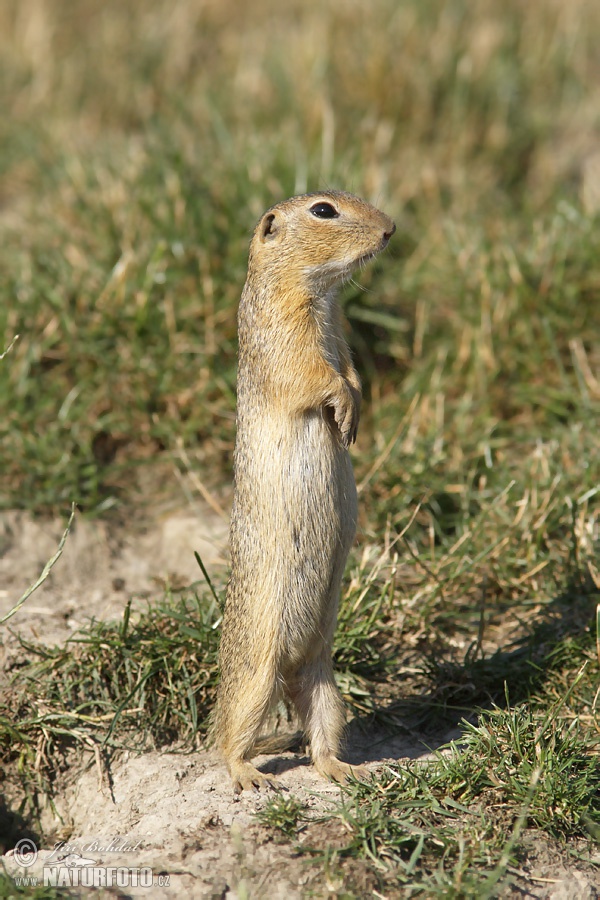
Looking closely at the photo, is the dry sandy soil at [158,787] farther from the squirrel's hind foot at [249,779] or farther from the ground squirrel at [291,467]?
the ground squirrel at [291,467]

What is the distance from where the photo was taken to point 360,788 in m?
3.43

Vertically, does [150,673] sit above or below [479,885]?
above

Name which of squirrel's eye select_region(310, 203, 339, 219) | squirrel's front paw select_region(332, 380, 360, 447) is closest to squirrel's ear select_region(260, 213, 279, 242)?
squirrel's eye select_region(310, 203, 339, 219)

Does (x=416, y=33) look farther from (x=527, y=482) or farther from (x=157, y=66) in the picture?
(x=527, y=482)

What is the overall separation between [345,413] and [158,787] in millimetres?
1577

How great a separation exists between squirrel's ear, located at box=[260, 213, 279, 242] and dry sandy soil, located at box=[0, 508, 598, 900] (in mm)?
1704

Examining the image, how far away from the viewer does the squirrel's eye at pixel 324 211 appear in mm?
3605

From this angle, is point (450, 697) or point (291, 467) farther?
point (450, 697)

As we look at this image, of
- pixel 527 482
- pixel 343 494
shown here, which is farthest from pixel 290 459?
pixel 527 482

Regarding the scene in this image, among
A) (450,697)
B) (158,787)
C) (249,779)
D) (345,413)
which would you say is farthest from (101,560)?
(345,413)

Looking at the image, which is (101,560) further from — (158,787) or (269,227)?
(269,227)

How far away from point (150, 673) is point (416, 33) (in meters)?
5.46

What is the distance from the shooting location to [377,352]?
607cm

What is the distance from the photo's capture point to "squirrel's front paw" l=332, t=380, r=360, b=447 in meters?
3.43
